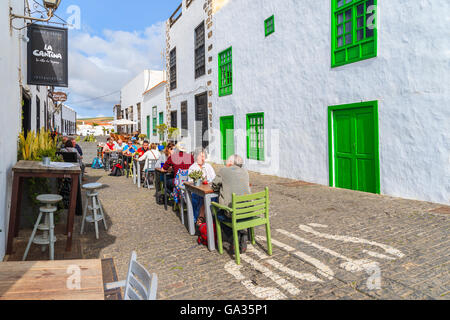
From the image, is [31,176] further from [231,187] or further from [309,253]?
[309,253]

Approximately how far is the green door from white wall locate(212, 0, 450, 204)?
0.48 metres

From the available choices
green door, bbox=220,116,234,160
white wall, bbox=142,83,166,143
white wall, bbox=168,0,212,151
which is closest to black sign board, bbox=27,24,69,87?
green door, bbox=220,116,234,160

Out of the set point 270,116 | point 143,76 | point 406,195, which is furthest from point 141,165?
point 143,76

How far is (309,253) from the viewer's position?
4.09 m

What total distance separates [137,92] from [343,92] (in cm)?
2521

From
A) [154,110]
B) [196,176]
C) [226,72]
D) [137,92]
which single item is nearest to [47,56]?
[196,176]

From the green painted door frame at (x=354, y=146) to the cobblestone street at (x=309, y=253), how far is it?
118cm

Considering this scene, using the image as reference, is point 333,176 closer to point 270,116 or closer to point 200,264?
point 270,116

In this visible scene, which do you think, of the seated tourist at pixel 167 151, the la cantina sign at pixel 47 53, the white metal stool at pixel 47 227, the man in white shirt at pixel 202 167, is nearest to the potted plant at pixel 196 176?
the man in white shirt at pixel 202 167

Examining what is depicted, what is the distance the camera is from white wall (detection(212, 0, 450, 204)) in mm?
6355

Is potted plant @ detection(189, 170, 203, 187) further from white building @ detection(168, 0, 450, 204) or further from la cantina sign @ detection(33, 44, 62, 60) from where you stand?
white building @ detection(168, 0, 450, 204)

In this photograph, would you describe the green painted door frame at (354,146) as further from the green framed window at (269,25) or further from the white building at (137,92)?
the white building at (137,92)

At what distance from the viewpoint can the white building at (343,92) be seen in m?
6.44

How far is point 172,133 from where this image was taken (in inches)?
738
